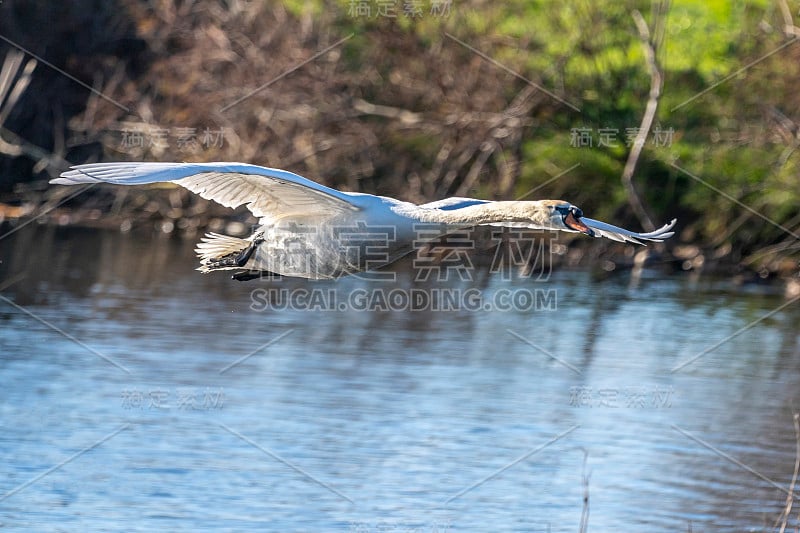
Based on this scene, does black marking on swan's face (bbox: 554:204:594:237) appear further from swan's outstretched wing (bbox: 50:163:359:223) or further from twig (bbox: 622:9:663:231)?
twig (bbox: 622:9:663:231)

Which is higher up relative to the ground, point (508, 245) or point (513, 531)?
point (508, 245)

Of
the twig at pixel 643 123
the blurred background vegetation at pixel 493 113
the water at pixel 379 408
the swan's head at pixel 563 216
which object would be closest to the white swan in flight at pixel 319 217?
the swan's head at pixel 563 216

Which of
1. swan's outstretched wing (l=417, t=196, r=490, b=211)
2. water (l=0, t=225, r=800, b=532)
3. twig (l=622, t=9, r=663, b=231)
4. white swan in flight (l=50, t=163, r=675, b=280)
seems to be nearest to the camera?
white swan in flight (l=50, t=163, r=675, b=280)

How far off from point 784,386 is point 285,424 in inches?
227

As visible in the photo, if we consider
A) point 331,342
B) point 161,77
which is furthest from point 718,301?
point 161,77

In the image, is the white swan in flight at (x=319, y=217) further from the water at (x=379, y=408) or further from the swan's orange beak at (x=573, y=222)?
the water at (x=379, y=408)

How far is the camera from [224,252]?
32.0 ft

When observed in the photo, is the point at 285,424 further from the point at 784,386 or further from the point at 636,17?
the point at 636,17

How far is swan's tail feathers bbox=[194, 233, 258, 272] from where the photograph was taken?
9.48m

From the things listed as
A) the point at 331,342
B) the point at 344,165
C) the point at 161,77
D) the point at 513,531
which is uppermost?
the point at 161,77

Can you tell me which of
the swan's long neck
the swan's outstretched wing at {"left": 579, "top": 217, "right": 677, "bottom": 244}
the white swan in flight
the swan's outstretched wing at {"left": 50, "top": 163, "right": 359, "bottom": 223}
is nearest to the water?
the swan's outstretched wing at {"left": 579, "top": 217, "right": 677, "bottom": 244}

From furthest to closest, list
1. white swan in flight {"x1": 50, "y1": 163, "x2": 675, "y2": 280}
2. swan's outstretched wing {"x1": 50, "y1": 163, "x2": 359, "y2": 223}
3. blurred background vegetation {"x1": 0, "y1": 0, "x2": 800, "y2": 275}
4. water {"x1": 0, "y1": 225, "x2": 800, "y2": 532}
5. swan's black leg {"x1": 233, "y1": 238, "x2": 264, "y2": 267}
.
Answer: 1. blurred background vegetation {"x1": 0, "y1": 0, "x2": 800, "y2": 275}
2. water {"x1": 0, "y1": 225, "x2": 800, "y2": 532}
3. swan's black leg {"x1": 233, "y1": 238, "x2": 264, "y2": 267}
4. white swan in flight {"x1": 50, "y1": 163, "x2": 675, "y2": 280}
5. swan's outstretched wing {"x1": 50, "y1": 163, "x2": 359, "y2": 223}

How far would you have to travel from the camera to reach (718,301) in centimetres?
1944

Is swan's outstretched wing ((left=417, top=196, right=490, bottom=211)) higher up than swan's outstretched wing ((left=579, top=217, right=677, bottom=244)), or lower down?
higher up
